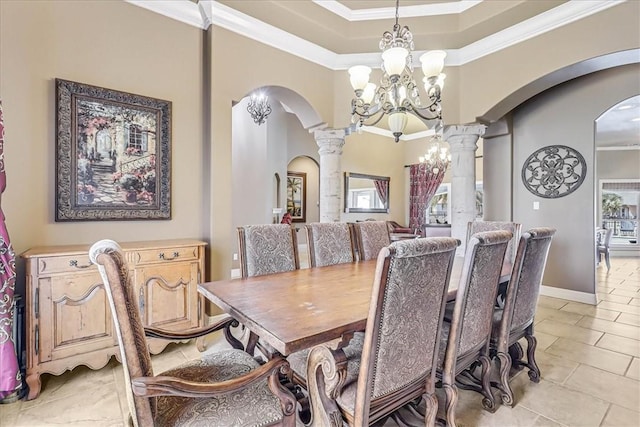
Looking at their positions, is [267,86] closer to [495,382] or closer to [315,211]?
[495,382]

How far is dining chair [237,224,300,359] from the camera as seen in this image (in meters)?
2.19

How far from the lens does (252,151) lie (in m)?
6.34

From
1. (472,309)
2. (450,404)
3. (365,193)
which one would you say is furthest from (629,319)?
(365,193)

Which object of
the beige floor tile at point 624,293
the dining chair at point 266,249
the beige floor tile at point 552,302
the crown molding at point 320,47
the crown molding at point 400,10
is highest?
the crown molding at point 400,10

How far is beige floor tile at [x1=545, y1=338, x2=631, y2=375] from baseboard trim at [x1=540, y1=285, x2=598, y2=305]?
1647 millimetres

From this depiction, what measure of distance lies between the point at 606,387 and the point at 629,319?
1994 millimetres

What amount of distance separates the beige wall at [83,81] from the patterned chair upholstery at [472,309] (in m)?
2.62

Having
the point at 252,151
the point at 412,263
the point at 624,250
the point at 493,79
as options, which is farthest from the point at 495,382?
the point at 624,250

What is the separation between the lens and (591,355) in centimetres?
265

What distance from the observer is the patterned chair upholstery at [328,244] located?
2604mm

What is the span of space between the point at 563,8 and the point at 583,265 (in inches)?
122

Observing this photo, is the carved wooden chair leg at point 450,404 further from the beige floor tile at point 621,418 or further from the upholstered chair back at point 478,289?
the beige floor tile at point 621,418

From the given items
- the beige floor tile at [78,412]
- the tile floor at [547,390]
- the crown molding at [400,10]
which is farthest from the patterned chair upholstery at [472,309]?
the crown molding at [400,10]

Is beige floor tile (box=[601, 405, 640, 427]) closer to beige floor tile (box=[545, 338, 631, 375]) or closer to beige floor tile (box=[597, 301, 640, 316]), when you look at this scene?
beige floor tile (box=[545, 338, 631, 375])
